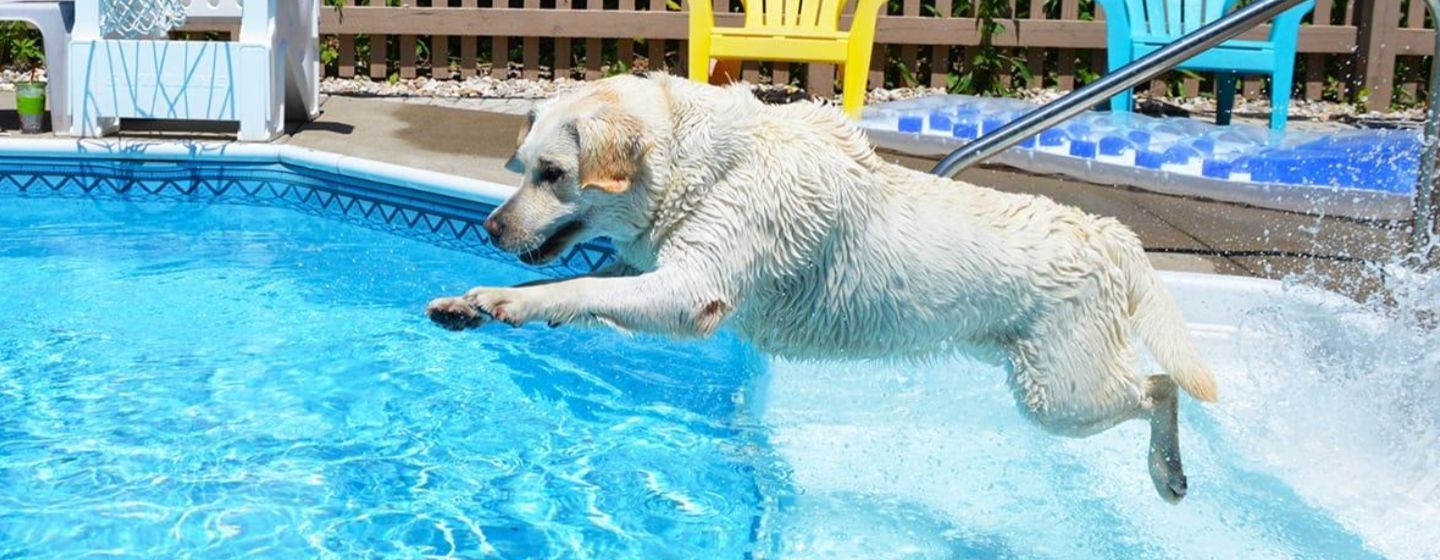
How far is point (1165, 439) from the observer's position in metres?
3.75

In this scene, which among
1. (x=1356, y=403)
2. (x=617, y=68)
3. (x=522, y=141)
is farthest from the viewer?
(x=617, y=68)

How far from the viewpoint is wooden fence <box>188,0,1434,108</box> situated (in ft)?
33.3

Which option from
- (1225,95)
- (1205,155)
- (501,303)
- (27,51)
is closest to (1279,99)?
(1225,95)

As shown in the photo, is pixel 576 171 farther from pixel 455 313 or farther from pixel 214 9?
pixel 214 9

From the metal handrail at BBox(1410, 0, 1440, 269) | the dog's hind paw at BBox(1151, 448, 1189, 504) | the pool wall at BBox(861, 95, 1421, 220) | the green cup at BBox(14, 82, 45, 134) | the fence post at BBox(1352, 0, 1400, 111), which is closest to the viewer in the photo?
the dog's hind paw at BBox(1151, 448, 1189, 504)

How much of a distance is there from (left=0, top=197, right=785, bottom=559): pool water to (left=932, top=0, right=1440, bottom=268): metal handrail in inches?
43.0

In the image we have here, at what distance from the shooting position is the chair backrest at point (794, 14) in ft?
29.5

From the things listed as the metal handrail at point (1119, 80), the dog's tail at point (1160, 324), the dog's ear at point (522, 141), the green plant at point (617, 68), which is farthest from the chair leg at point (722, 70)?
the dog's ear at point (522, 141)

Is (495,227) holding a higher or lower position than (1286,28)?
lower

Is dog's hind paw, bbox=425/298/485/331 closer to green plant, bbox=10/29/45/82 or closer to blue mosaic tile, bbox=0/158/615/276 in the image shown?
blue mosaic tile, bbox=0/158/615/276

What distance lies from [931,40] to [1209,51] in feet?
7.19

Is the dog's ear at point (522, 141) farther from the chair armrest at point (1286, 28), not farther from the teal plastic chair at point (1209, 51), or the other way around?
the chair armrest at point (1286, 28)

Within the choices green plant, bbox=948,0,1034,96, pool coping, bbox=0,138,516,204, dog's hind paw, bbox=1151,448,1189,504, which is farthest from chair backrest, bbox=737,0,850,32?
dog's hind paw, bbox=1151,448,1189,504

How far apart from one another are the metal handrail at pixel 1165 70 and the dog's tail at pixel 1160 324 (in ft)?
3.22
